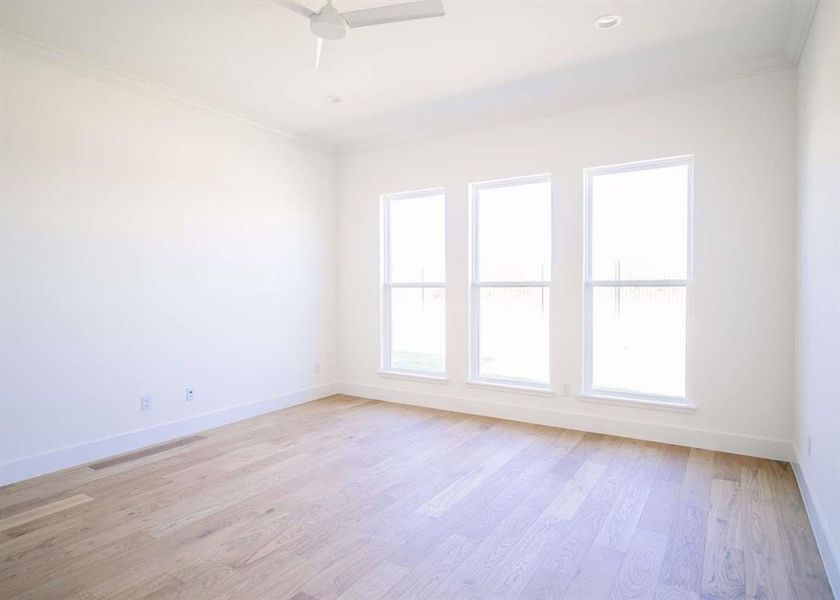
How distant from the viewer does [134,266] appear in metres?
3.77

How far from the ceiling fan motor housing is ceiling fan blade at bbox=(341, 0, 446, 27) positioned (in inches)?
1.5

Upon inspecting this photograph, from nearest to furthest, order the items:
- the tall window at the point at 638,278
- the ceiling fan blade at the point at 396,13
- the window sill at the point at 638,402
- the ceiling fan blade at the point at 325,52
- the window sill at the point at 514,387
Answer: the ceiling fan blade at the point at 396,13, the ceiling fan blade at the point at 325,52, the window sill at the point at 638,402, the tall window at the point at 638,278, the window sill at the point at 514,387

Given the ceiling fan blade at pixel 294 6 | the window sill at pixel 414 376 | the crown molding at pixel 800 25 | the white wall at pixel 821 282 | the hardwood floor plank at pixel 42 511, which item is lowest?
the hardwood floor plank at pixel 42 511

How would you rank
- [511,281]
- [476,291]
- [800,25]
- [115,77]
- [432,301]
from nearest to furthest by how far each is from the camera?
[800,25]
[115,77]
[511,281]
[476,291]
[432,301]

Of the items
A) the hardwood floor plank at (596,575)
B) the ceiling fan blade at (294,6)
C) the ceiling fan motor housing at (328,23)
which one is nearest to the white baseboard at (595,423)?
the hardwood floor plank at (596,575)

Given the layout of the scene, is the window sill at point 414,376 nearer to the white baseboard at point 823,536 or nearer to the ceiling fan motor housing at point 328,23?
the white baseboard at point 823,536

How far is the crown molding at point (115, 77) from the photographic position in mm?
3117

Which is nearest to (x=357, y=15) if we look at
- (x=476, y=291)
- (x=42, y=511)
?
(x=476, y=291)

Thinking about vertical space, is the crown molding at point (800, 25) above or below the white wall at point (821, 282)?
above

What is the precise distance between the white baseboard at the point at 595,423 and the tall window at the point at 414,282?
32 centimetres

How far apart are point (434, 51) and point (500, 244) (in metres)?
2.00

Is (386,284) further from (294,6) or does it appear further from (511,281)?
(294,6)

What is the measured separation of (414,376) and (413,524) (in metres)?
2.68

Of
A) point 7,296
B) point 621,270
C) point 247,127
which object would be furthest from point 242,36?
point 621,270
